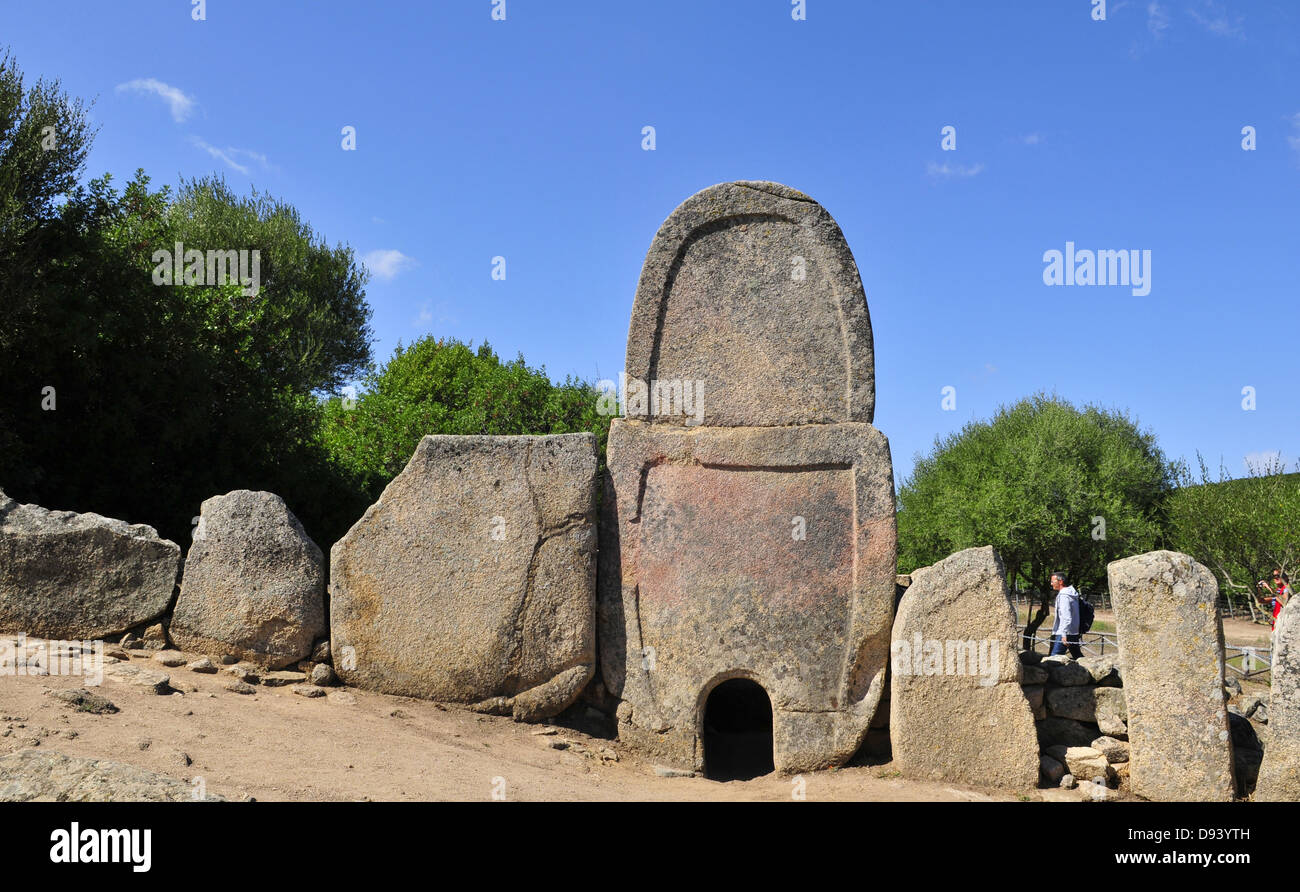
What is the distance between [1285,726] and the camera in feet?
18.0

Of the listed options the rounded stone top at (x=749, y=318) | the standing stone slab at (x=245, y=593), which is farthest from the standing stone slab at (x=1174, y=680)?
the standing stone slab at (x=245, y=593)

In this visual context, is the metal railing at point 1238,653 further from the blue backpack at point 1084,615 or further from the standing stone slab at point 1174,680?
the standing stone slab at point 1174,680

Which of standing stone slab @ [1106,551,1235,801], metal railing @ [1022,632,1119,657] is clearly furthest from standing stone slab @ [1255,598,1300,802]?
metal railing @ [1022,632,1119,657]

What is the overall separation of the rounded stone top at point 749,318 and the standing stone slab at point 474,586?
3.47 feet

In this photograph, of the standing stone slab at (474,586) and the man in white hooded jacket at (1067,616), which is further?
the man in white hooded jacket at (1067,616)

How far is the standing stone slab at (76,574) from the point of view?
6.27 metres

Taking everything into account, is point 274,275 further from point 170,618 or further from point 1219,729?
point 1219,729

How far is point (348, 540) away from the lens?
646 centimetres

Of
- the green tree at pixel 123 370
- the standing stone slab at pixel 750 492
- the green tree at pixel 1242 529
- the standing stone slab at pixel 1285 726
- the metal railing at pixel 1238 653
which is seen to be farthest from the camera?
the green tree at pixel 1242 529

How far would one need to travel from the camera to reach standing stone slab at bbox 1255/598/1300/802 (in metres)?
5.44

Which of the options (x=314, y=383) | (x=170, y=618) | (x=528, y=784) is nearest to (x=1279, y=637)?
(x=528, y=784)

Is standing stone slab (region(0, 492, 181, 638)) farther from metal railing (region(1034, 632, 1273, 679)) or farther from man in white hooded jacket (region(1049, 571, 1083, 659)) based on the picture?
metal railing (region(1034, 632, 1273, 679))

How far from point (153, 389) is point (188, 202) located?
1522 cm

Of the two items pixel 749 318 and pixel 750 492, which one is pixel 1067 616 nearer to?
pixel 750 492
